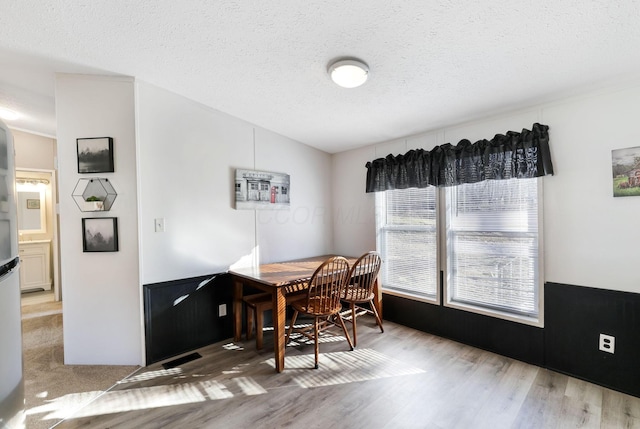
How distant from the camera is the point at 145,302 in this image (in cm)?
237

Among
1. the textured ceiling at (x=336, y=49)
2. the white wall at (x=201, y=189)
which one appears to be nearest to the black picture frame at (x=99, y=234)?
the white wall at (x=201, y=189)

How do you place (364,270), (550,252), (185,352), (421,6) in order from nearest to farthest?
1. (421,6)
2. (550,252)
3. (185,352)
4. (364,270)

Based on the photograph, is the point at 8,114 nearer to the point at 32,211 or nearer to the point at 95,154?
the point at 95,154

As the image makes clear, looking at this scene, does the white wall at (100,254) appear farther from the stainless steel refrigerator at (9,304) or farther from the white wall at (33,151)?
the white wall at (33,151)

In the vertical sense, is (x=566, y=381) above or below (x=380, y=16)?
below

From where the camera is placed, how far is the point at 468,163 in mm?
2666

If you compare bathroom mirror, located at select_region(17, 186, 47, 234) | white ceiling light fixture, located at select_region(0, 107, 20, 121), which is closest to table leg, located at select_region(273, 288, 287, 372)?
white ceiling light fixture, located at select_region(0, 107, 20, 121)

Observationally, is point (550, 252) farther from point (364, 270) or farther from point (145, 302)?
point (145, 302)

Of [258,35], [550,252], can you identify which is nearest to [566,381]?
[550,252]

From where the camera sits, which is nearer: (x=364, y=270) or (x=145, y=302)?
(x=145, y=302)

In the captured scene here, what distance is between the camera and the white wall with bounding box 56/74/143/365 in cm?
232

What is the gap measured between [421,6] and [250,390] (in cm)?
260

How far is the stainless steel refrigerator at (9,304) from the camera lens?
1051mm

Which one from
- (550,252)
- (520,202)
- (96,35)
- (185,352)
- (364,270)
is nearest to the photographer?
(96,35)
